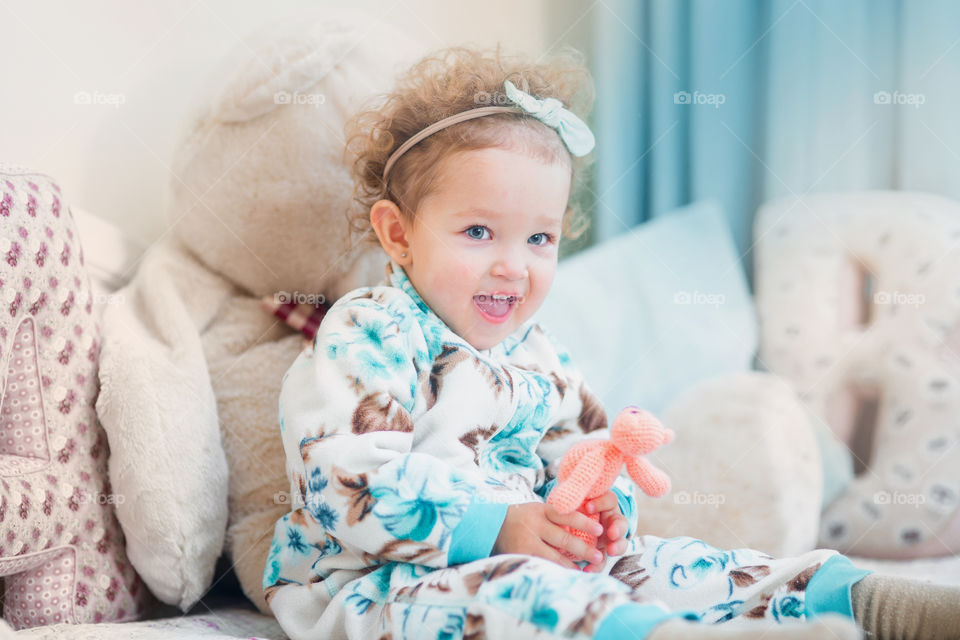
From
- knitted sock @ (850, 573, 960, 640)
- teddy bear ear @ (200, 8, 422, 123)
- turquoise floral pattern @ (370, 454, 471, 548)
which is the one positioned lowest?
knitted sock @ (850, 573, 960, 640)

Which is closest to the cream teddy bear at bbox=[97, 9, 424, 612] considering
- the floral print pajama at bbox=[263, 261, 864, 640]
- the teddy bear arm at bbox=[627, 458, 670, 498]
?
the floral print pajama at bbox=[263, 261, 864, 640]

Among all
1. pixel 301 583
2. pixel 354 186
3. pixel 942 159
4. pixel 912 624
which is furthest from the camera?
pixel 942 159

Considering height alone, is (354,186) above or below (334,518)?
above

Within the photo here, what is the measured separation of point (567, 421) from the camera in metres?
1.07

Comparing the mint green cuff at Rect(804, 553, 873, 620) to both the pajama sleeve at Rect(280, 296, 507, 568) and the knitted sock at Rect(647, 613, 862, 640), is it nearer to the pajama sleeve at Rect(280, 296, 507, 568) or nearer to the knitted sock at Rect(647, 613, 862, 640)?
the knitted sock at Rect(647, 613, 862, 640)

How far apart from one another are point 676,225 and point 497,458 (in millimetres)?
896

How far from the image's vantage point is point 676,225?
171cm

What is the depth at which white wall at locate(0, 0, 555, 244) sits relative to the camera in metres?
1.19

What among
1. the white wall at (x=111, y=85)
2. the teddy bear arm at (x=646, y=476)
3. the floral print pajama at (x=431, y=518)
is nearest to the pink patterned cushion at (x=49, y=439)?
the floral print pajama at (x=431, y=518)

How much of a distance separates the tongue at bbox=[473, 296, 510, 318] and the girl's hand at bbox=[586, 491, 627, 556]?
0.24 metres

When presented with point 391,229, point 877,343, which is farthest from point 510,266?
point 877,343

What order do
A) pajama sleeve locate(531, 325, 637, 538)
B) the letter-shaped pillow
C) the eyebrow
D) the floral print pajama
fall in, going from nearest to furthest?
the floral print pajama, the eyebrow, pajama sleeve locate(531, 325, 637, 538), the letter-shaped pillow

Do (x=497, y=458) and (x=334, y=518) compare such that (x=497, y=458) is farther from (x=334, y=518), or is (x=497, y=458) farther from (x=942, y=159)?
(x=942, y=159)

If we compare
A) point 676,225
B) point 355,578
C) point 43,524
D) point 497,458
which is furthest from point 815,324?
point 43,524
